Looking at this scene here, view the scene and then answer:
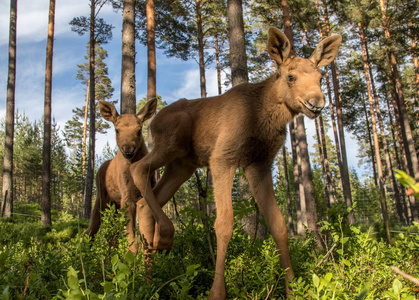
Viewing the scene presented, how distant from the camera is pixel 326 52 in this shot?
13.7 ft

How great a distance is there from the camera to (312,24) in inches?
1039

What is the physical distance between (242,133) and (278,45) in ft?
4.36

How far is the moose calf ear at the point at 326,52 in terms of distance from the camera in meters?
4.11

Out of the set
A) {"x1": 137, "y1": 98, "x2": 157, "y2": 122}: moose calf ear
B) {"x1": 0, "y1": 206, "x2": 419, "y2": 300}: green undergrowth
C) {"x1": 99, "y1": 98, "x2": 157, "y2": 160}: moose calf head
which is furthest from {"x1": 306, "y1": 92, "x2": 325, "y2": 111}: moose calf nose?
{"x1": 137, "y1": 98, "x2": 157, "y2": 122}: moose calf ear

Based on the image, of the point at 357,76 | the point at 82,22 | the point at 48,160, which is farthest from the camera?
the point at 357,76

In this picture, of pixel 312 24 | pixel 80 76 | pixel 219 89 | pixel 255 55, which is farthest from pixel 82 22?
pixel 80 76

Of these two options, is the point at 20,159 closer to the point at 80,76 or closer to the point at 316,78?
the point at 80,76

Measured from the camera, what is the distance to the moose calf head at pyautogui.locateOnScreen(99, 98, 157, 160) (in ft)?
17.5

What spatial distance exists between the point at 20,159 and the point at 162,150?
51258mm

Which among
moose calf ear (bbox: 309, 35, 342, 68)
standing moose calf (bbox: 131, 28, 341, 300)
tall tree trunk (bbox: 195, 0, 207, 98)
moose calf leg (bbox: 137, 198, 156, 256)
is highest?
tall tree trunk (bbox: 195, 0, 207, 98)

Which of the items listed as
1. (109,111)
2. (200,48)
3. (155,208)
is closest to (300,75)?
(155,208)

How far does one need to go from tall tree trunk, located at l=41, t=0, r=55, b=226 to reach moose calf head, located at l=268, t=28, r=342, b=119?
680 inches

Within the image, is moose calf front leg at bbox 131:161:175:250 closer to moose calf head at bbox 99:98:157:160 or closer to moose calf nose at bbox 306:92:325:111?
moose calf head at bbox 99:98:157:160

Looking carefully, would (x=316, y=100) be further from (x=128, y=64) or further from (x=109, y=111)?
(x=128, y=64)
